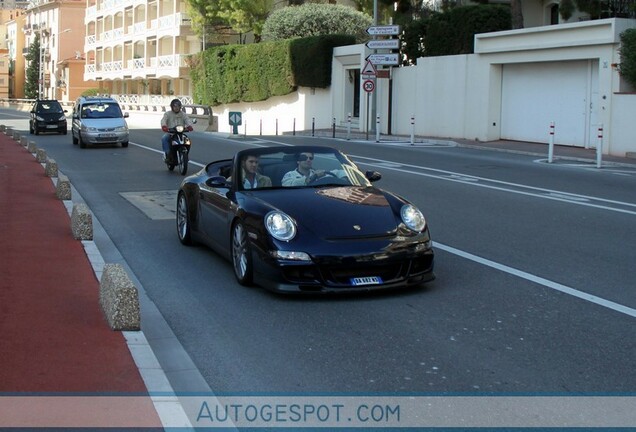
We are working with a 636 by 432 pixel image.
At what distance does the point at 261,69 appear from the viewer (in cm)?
5266

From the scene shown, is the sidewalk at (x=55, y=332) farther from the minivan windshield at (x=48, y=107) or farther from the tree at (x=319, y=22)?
the tree at (x=319, y=22)

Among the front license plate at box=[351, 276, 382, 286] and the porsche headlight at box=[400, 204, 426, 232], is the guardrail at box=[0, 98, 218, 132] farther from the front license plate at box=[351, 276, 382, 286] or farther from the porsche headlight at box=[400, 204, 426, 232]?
the front license plate at box=[351, 276, 382, 286]

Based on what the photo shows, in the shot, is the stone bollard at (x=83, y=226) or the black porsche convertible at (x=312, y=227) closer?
the black porsche convertible at (x=312, y=227)

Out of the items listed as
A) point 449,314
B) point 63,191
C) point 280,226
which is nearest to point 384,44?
point 63,191

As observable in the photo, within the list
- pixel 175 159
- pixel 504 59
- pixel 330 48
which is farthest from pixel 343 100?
pixel 175 159

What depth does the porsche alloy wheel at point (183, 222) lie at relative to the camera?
11008mm

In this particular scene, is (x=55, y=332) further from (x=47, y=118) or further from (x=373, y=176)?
(x=47, y=118)

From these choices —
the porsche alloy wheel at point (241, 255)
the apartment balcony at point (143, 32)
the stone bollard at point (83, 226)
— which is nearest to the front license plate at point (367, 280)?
the porsche alloy wheel at point (241, 255)

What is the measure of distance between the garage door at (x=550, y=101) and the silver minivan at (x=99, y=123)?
13.5 metres

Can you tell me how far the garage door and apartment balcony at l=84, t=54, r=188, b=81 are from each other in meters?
37.6

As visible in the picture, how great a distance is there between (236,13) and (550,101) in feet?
100

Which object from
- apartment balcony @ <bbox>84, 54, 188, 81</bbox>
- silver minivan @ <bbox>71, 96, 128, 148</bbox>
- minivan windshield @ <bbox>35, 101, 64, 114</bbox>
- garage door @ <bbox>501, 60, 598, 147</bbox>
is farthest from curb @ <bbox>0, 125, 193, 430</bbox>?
apartment balcony @ <bbox>84, 54, 188, 81</bbox>

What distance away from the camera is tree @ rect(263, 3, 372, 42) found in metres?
50.6

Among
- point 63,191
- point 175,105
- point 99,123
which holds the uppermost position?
point 175,105
